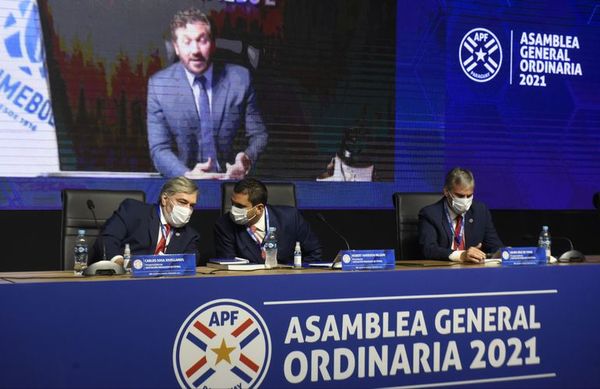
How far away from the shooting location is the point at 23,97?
5.04 meters

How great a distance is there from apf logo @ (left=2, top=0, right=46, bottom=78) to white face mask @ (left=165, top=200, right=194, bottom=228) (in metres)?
1.55

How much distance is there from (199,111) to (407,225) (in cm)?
151

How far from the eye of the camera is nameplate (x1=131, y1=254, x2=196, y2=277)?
3.21m

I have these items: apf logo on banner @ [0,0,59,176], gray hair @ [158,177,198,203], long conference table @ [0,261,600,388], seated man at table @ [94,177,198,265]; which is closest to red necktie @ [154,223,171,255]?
seated man at table @ [94,177,198,265]

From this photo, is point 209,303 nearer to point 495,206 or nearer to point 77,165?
point 77,165

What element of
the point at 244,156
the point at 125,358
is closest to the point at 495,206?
the point at 244,156

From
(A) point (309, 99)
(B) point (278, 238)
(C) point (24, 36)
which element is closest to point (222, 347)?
(B) point (278, 238)

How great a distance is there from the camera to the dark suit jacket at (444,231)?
4574mm

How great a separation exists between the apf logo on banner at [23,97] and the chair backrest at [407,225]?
2019 millimetres

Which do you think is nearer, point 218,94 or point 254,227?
point 254,227

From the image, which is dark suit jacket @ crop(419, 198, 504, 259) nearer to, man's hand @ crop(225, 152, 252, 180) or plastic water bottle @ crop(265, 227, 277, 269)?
plastic water bottle @ crop(265, 227, 277, 269)

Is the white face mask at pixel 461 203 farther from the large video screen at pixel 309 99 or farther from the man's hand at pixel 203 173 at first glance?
the man's hand at pixel 203 173

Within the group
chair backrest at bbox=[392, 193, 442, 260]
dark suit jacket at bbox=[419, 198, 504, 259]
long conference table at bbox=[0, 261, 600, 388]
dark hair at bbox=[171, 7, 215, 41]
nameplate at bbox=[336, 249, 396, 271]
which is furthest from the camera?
dark hair at bbox=[171, 7, 215, 41]

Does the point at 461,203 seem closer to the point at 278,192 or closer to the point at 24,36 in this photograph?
the point at 278,192
